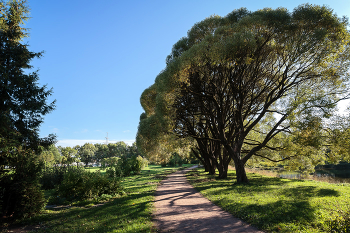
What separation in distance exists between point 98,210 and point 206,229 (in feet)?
17.9

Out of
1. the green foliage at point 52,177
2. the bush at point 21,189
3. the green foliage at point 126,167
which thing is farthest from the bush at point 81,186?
the green foliage at point 126,167

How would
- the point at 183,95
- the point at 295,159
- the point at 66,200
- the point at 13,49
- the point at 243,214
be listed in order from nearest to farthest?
the point at 243,214 < the point at 66,200 < the point at 13,49 < the point at 183,95 < the point at 295,159

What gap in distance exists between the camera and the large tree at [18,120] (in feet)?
24.2

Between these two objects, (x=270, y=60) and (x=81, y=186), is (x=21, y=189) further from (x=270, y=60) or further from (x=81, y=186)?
(x=270, y=60)

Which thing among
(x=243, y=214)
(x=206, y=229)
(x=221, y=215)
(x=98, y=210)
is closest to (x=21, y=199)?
(x=98, y=210)

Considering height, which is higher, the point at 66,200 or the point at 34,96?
the point at 34,96

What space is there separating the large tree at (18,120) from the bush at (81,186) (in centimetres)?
274

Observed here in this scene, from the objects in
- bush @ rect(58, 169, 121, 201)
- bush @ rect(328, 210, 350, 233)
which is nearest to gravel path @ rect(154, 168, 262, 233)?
bush @ rect(328, 210, 350, 233)

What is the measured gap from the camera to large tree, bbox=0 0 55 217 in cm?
739

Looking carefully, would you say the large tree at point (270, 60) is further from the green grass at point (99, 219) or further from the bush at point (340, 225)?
the green grass at point (99, 219)

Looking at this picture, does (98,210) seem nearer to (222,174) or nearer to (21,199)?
(21,199)

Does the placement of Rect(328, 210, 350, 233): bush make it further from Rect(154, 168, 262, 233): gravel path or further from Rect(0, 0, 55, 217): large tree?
Rect(0, 0, 55, 217): large tree

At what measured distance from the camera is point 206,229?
19.9ft

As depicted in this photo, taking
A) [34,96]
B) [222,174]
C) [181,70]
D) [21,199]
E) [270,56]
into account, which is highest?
[270,56]
